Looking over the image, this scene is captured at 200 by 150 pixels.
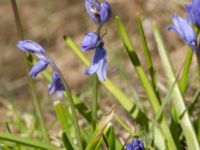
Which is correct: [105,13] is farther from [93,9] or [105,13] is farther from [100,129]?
[100,129]

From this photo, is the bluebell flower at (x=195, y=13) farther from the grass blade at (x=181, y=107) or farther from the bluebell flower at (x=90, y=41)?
the grass blade at (x=181, y=107)

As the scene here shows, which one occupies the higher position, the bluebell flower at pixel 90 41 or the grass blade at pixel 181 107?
the bluebell flower at pixel 90 41

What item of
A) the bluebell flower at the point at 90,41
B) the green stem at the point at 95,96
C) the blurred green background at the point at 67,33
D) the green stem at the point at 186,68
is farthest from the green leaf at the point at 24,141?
the blurred green background at the point at 67,33

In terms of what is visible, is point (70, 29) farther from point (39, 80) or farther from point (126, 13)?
point (39, 80)

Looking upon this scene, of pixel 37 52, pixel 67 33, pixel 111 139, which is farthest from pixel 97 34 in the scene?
pixel 67 33

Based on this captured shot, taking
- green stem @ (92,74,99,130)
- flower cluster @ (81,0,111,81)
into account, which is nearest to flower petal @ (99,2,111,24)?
flower cluster @ (81,0,111,81)

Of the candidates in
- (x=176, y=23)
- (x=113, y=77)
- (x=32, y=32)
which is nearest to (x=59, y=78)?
(x=176, y=23)

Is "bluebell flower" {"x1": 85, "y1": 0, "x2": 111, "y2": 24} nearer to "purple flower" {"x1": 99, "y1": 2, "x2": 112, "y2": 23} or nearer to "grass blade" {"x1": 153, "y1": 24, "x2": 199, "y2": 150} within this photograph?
"purple flower" {"x1": 99, "y1": 2, "x2": 112, "y2": 23}
